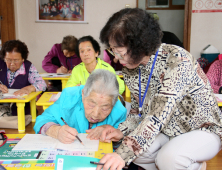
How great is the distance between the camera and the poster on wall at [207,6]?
5.17 metres

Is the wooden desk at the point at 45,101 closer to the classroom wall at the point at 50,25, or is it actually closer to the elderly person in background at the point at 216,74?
the elderly person in background at the point at 216,74

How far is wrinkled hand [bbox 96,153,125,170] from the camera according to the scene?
0.94m

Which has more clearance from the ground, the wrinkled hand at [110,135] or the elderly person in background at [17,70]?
the elderly person in background at [17,70]

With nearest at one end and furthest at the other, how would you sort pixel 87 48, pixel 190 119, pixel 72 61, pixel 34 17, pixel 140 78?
pixel 190 119 → pixel 140 78 → pixel 87 48 → pixel 72 61 → pixel 34 17

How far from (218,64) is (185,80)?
215cm

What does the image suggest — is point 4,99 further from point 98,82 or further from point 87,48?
point 98,82

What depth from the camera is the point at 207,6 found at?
5.19 m

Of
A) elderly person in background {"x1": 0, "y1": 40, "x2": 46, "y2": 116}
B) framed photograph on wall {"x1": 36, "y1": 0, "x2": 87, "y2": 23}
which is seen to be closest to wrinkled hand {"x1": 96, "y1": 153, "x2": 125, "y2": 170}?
elderly person in background {"x1": 0, "y1": 40, "x2": 46, "y2": 116}

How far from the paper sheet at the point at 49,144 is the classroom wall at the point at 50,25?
520 cm

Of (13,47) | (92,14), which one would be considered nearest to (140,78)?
(13,47)

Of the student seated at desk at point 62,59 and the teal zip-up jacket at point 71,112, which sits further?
the student seated at desk at point 62,59

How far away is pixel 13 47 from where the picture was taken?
3.05 m

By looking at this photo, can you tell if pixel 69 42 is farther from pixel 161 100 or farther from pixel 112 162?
pixel 112 162

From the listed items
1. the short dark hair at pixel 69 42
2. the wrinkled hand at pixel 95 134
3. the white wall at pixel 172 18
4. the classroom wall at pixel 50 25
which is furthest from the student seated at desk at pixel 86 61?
the white wall at pixel 172 18
